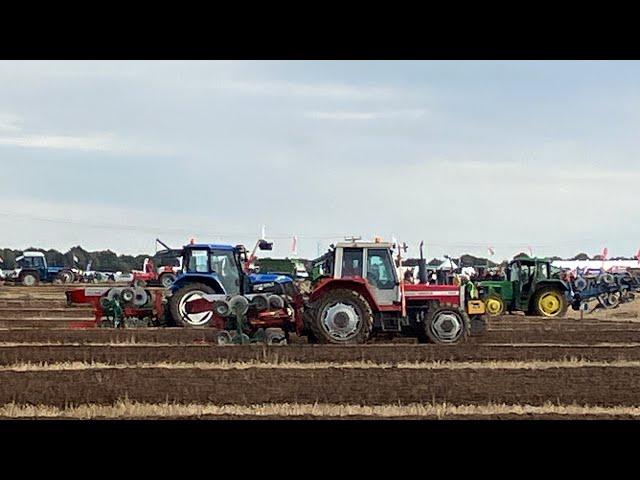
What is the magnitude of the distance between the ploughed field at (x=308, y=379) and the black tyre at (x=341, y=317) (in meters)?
0.51

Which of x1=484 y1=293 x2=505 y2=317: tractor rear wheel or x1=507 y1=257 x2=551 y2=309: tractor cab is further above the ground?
x1=507 y1=257 x2=551 y2=309: tractor cab

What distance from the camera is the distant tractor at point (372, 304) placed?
16.2 metres

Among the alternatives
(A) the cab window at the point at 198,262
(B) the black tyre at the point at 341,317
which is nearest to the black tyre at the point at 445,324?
(B) the black tyre at the point at 341,317

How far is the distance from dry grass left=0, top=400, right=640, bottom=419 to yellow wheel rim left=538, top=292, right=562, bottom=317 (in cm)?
1595

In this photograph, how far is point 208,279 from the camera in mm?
19594

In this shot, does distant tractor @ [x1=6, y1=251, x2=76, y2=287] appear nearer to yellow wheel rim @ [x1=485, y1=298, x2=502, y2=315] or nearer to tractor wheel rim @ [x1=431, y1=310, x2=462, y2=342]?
yellow wheel rim @ [x1=485, y1=298, x2=502, y2=315]

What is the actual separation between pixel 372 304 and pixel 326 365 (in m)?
2.83

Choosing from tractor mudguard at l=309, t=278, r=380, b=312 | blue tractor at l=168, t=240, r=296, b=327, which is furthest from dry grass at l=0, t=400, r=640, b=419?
blue tractor at l=168, t=240, r=296, b=327

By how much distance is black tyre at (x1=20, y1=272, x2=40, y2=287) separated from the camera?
4900 centimetres

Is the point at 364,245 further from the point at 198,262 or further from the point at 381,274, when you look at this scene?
the point at 198,262
